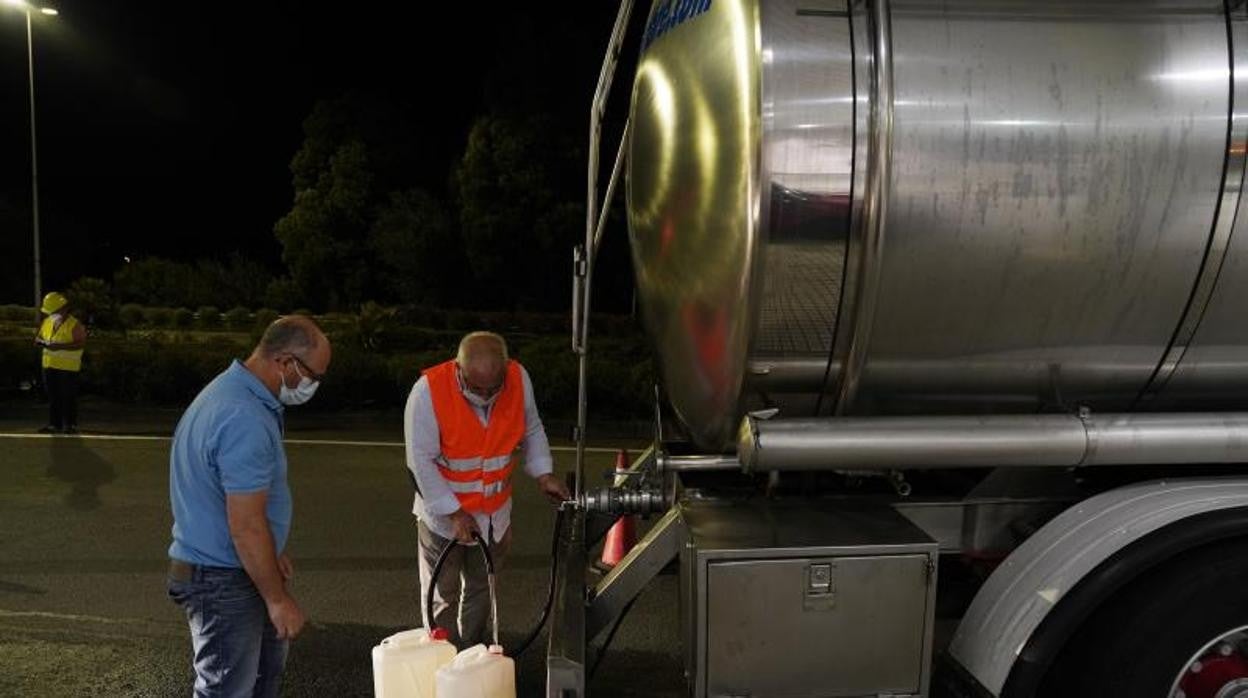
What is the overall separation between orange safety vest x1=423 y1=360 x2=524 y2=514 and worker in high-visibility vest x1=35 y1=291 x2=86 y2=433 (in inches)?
309

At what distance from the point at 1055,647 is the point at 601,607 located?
135cm

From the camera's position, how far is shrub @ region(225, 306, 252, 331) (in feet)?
75.7

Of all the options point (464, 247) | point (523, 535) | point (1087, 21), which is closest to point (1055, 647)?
point (1087, 21)

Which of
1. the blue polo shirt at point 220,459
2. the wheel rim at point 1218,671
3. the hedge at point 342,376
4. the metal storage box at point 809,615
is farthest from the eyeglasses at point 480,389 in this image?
the hedge at point 342,376

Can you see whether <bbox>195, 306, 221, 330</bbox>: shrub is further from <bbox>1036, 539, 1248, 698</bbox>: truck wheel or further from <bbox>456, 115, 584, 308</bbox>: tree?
<bbox>1036, 539, 1248, 698</bbox>: truck wheel

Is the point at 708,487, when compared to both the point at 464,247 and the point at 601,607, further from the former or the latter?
the point at 464,247

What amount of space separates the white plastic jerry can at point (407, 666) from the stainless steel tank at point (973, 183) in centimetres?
129

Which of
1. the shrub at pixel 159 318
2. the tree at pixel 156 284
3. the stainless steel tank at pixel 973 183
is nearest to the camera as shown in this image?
the stainless steel tank at pixel 973 183

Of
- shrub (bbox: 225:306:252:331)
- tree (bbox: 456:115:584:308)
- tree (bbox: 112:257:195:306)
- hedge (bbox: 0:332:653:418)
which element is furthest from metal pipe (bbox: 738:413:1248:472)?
tree (bbox: 112:257:195:306)

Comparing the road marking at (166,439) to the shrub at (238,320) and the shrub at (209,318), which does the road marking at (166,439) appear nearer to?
the shrub at (238,320)

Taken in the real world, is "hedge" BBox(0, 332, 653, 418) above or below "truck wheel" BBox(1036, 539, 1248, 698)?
below

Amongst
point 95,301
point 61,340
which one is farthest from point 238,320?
point 61,340

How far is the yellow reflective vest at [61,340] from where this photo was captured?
32.7 feet

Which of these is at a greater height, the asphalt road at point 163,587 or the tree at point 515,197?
the tree at point 515,197
